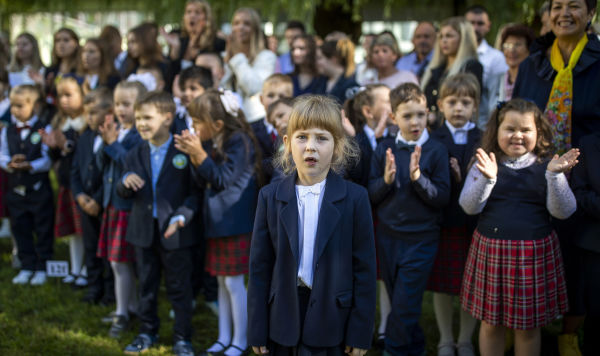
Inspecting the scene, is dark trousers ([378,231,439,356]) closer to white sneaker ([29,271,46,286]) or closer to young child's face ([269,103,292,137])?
young child's face ([269,103,292,137])

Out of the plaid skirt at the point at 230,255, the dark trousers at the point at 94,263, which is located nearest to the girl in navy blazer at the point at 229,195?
the plaid skirt at the point at 230,255

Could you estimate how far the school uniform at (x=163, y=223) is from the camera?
334 centimetres

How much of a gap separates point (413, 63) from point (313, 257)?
388 centimetres

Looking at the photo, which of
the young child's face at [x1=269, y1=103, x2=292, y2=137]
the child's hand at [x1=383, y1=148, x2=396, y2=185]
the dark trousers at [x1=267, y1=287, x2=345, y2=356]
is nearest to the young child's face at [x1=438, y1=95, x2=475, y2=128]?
the child's hand at [x1=383, y1=148, x2=396, y2=185]

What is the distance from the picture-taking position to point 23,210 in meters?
4.80

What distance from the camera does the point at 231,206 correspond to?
3.31 m

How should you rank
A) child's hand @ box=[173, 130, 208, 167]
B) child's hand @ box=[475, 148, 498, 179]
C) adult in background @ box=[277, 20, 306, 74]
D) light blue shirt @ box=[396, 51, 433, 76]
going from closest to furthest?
child's hand @ box=[475, 148, 498, 179] < child's hand @ box=[173, 130, 208, 167] < light blue shirt @ box=[396, 51, 433, 76] < adult in background @ box=[277, 20, 306, 74]

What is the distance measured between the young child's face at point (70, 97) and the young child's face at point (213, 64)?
1.10 meters

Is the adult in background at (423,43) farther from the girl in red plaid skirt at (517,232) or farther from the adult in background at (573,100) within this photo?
the girl in red plaid skirt at (517,232)

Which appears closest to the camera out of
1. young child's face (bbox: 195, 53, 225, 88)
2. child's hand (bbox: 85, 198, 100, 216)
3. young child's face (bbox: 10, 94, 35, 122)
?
child's hand (bbox: 85, 198, 100, 216)

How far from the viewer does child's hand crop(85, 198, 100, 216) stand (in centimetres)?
412

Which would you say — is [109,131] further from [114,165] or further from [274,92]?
[274,92]

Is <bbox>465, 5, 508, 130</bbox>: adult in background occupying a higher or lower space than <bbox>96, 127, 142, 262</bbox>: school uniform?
higher

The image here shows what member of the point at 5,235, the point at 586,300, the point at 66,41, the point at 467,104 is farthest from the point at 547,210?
the point at 5,235
